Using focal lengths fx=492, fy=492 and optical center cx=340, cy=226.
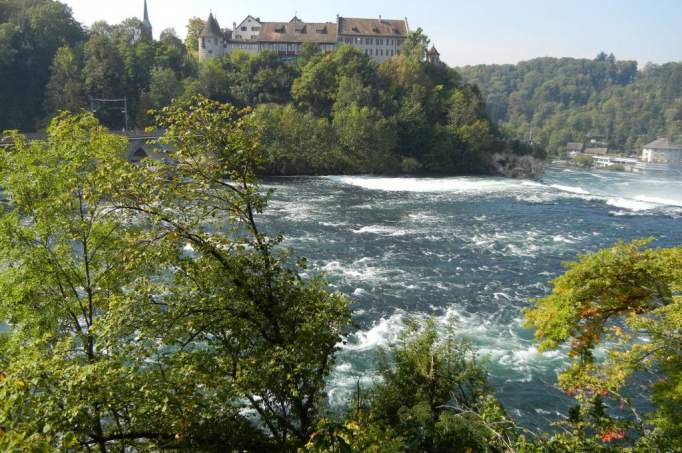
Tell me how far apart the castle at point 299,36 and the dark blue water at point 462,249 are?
2052 inches

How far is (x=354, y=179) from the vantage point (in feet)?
226

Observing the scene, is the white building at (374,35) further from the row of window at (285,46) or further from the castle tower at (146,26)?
the castle tower at (146,26)

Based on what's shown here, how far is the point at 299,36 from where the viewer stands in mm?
104750

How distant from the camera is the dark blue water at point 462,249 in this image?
728 inches

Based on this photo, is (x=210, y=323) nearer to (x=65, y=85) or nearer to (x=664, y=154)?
(x=65, y=85)

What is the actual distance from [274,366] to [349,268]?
2106 centimetres

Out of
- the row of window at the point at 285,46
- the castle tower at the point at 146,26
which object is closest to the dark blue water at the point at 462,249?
the row of window at the point at 285,46

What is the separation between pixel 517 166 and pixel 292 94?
42.0 m

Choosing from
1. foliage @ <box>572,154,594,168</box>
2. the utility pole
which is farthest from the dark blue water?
foliage @ <box>572,154,594,168</box>

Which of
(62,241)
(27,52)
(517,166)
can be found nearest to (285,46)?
(27,52)

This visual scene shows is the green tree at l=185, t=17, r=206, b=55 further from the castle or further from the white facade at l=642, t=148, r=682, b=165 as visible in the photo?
the white facade at l=642, t=148, r=682, b=165

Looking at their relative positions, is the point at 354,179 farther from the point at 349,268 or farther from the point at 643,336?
the point at 643,336

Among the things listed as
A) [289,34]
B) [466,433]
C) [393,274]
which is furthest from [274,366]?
[289,34]

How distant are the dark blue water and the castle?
5211 cm
